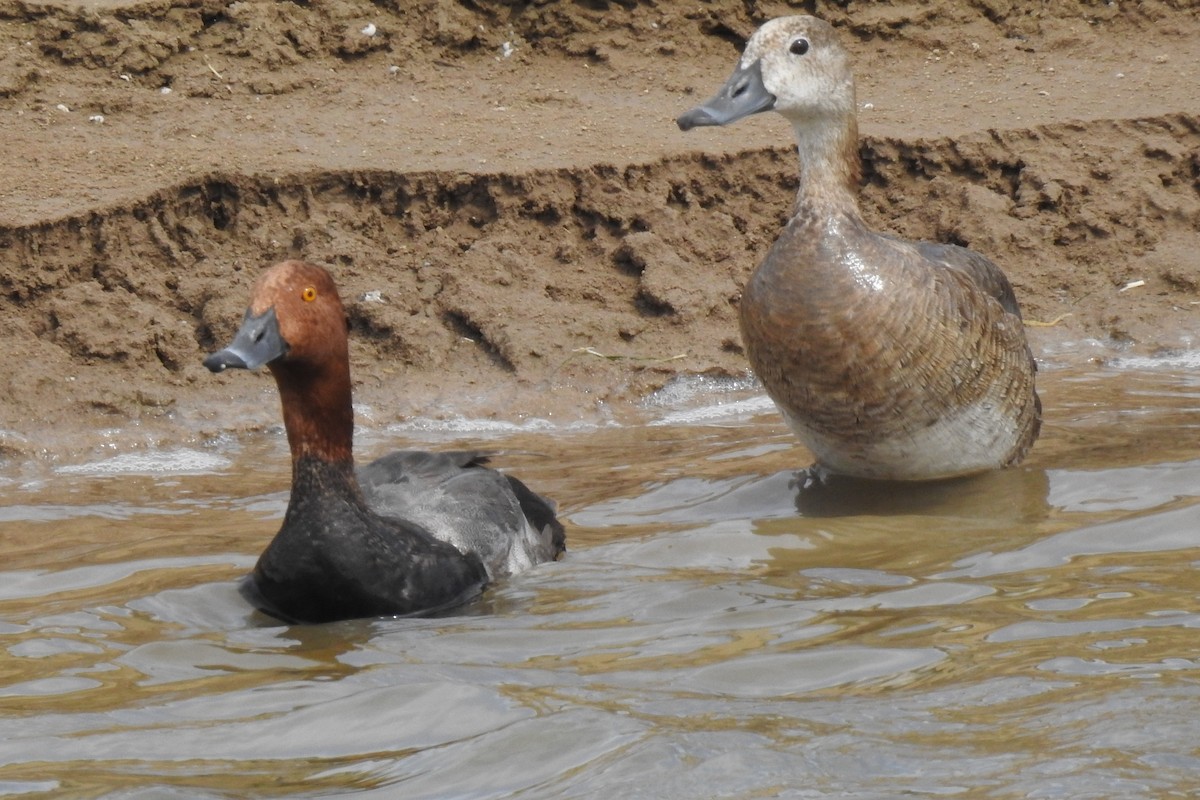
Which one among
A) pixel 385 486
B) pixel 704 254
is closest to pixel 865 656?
pixel 385 486

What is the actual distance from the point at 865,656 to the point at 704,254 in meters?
4.42

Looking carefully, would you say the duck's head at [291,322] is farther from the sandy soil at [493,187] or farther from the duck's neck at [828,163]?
the sandy soil at [493,187]

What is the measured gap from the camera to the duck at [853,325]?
6074 mm

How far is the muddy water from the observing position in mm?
3896

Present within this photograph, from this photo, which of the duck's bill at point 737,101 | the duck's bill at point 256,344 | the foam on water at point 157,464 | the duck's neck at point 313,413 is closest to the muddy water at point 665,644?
Result: the foam on water at point 157,464

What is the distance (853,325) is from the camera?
6.04 metres

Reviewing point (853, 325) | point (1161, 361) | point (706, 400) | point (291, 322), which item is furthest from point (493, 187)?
point (291, 322)

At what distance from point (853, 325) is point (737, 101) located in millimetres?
921

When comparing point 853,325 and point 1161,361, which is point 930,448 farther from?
point 1161,361

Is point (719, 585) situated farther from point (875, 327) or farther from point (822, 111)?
point (822, 111)

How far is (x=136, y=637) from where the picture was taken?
5.12 metres

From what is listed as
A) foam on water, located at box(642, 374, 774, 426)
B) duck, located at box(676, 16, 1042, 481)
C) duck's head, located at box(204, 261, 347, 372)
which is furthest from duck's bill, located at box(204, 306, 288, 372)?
foam on water, located at box(642, 374, 774, 426)

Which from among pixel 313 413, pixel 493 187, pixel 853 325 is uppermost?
pixel 493 187

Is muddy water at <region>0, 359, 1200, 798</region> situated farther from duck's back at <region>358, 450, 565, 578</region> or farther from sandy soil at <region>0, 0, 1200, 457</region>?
sandy soil at <region>0, 0, 1200, 457</region>
